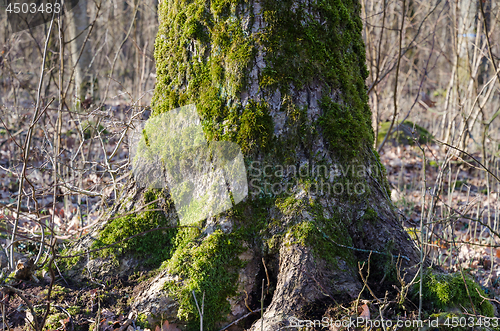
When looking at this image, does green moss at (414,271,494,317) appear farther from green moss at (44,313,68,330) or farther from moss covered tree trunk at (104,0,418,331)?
green moss at (44,313,68,330)

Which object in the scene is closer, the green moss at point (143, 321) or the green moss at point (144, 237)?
the green moss at point (143, 321)

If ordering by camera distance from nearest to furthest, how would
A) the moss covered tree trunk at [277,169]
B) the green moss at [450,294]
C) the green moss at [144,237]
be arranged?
the green moss at [450,294], the moss covered tree trunk at [277,169], the green moss at [144,237]

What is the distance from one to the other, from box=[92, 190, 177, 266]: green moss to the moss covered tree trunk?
1.1 inches

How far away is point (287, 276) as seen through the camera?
1858 mm

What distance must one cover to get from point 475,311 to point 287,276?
36.5 inches

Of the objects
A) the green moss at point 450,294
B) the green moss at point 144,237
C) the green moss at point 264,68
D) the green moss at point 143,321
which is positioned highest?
the green moss at point 264,68

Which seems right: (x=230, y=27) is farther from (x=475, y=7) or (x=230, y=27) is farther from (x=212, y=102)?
(x=475, y=7)

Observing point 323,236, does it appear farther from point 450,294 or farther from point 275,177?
point 450,294

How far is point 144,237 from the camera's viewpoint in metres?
2.15

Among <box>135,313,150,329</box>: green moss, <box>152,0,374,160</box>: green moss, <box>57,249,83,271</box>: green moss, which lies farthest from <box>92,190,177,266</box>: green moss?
<box>152,0,374,160</box>: green moss

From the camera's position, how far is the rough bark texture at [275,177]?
191 cm

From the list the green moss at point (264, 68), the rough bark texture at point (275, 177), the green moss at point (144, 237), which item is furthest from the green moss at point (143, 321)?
the green moss at point (264, 68)

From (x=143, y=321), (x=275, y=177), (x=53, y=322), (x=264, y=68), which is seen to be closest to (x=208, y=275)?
(x=143, y=321)

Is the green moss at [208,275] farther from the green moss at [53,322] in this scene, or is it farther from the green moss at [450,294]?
the green moss at [450,294]
